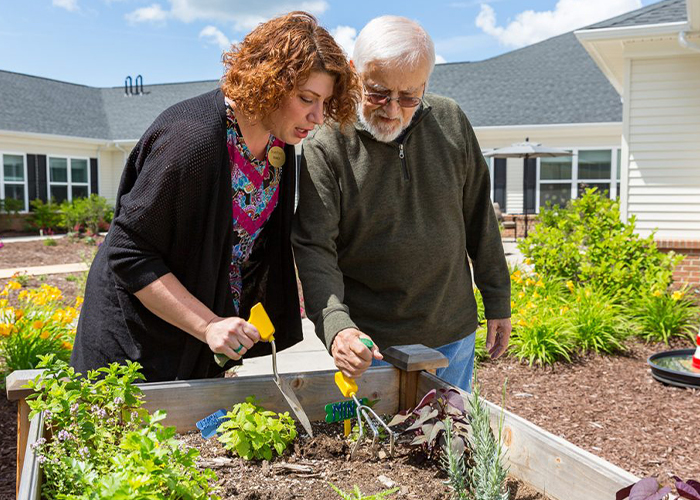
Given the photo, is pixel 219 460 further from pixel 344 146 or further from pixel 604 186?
pixel 604 186

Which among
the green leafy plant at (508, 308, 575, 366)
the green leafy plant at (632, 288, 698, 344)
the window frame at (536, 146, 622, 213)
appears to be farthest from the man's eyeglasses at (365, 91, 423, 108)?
the window frame at (536, 146, 622, 213)

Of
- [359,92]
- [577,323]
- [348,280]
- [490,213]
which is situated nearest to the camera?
[359,92]

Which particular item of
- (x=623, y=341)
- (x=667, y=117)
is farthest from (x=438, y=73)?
(x=623, y=341)

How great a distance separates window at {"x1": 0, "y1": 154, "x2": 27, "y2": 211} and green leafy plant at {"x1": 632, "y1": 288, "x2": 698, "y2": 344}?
1553cm

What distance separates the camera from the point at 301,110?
1720mm

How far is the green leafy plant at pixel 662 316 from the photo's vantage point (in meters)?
5.52

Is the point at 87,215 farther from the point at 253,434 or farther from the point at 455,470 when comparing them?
the point at 455,470

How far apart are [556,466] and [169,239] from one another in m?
0.99

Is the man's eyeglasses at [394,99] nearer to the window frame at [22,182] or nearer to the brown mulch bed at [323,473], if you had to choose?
the brown mulch bed at [323,473]

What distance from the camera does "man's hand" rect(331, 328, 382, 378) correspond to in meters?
1.59

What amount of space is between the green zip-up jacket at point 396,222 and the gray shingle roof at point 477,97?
47.8 ft

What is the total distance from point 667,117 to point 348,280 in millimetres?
6904

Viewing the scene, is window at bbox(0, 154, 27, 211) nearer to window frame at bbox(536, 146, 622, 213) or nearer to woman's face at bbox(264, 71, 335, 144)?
window frame at bbox(536, 146, 622, 213)

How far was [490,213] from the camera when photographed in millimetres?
2369
